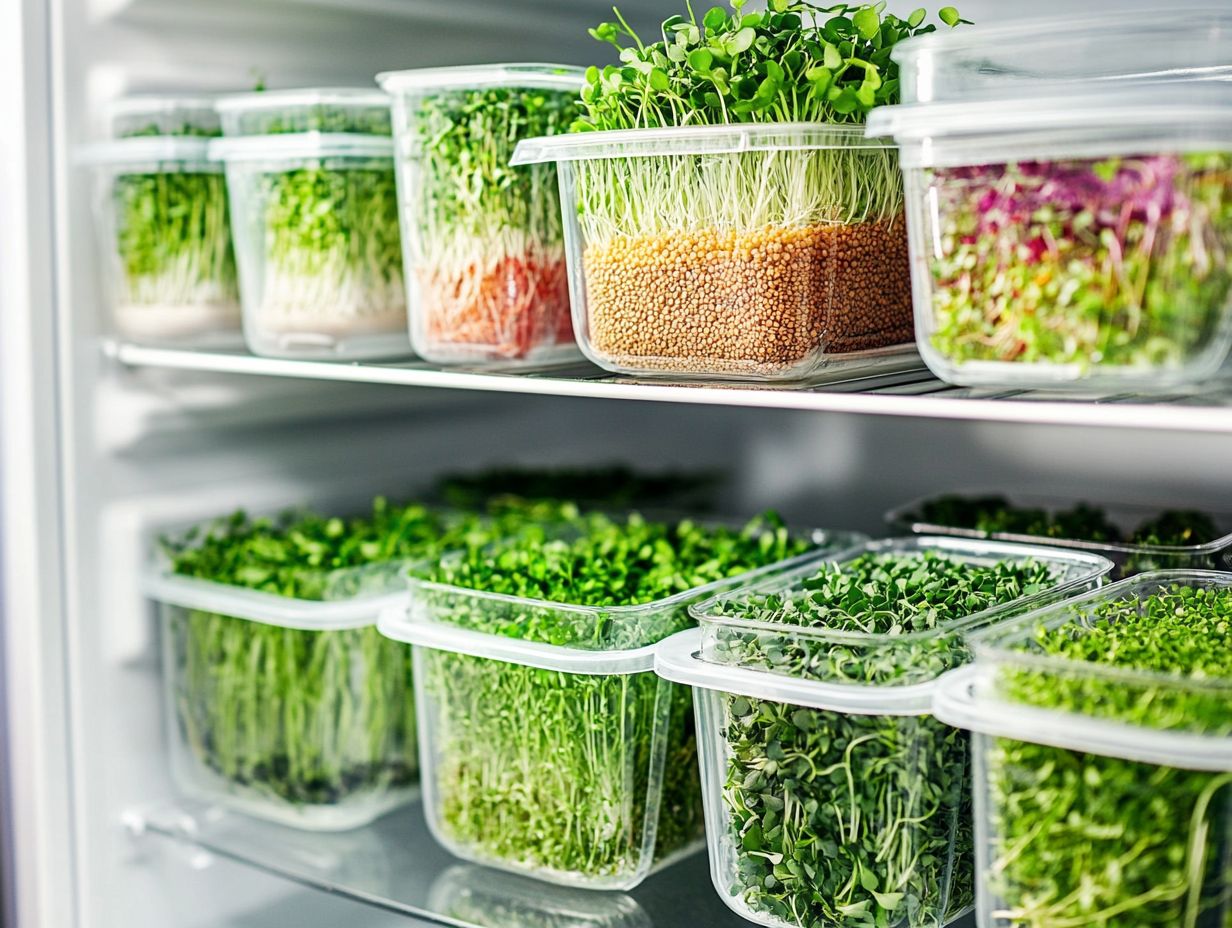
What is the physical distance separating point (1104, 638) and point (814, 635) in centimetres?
21

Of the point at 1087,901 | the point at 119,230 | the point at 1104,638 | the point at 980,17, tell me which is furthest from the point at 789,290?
the point at 119,230

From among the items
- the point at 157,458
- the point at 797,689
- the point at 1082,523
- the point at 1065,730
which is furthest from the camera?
the point at 157,458

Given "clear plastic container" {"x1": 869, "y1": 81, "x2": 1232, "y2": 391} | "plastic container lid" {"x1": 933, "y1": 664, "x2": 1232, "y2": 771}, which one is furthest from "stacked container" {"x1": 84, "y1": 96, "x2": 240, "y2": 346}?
"plastic container lid" {"x1": 933, "y1": 664, "x2": 1232, "y2": 771}

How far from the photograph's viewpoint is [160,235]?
142 cm

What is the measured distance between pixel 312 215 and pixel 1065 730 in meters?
0.88

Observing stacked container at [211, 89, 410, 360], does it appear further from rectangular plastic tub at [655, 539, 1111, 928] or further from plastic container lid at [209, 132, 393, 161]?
rectangular plastic tub at [655, 539, 1111, 928]

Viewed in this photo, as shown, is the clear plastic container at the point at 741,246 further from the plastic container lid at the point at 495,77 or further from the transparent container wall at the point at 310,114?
the transparent container wall at the point at 310,114

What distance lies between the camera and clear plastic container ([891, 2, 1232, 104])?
35.7 inches

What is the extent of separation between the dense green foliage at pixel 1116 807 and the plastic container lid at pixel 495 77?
674 millimetres

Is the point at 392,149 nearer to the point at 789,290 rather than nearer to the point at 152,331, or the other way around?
the point at 152,331

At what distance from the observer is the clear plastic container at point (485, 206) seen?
1.25 meters

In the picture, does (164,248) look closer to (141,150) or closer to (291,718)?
(141,150)

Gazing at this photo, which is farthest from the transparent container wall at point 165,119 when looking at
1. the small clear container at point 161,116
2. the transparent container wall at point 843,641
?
the transparent container wall at point 843,641

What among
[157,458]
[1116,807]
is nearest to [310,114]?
[157,458]
